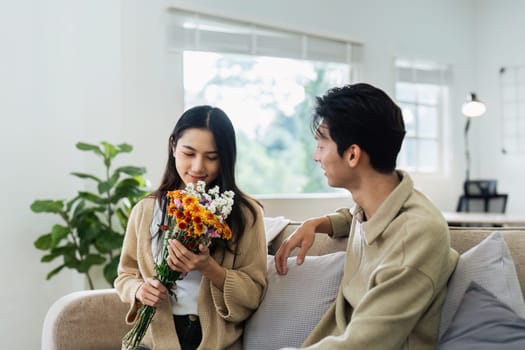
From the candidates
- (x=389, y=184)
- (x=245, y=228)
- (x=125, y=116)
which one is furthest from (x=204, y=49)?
(x=389, y=184)

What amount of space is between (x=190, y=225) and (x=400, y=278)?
21.2 inches

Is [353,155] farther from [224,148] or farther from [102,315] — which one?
[102,315]

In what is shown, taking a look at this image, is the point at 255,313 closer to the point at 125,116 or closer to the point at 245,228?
the point at 245,228

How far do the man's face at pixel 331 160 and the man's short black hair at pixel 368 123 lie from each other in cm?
2

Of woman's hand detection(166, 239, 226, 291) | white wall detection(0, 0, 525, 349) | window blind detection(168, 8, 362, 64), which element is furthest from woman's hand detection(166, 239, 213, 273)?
window blind detection(168, 8, 362, 64)

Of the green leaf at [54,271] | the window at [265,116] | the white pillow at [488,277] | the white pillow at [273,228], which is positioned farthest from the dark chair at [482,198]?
the white pillow at [488,277]

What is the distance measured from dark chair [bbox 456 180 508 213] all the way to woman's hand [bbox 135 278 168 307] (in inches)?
171

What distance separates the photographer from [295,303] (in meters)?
1.86

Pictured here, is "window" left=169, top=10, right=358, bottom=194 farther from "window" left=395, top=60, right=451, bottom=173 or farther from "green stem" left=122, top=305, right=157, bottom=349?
"green stem" left=122, top=305, right=157, bottom=349

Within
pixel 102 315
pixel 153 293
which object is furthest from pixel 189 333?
pixel 102 315

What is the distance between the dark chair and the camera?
5.57 metres

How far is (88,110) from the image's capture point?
13.3 ft

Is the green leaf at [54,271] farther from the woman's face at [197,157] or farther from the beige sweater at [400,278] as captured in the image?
the beige sweater at [400,278]

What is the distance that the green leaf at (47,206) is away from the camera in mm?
3561
